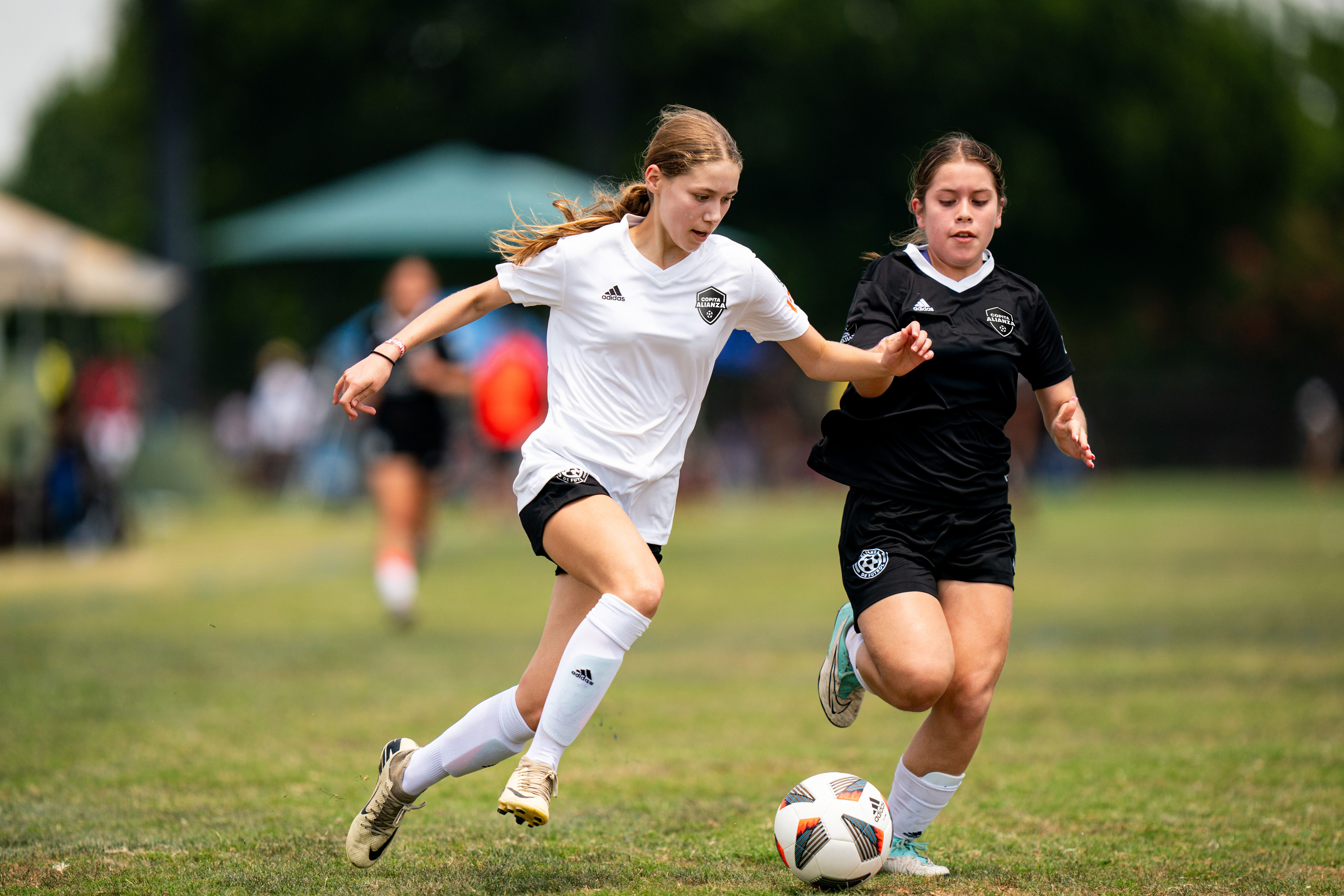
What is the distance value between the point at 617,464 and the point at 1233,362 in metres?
36.4

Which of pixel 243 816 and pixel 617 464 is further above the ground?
pixel 617 464

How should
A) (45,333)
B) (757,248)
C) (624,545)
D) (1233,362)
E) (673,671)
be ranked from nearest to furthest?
(624,545), (673,671), (757,248), (45,333), (1233,362)

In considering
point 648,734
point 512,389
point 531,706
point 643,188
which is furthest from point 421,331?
point 512,389

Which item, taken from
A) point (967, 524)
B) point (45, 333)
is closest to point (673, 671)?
point (967, 524)

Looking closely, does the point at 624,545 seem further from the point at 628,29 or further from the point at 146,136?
the point at 146,136

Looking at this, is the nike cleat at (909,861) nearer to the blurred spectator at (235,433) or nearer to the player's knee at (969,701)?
the player's knee at (969,701)

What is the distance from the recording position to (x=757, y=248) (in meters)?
19.1

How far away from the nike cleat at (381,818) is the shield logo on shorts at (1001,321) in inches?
82.6

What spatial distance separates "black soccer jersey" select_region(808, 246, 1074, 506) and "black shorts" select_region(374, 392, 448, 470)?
5744mm

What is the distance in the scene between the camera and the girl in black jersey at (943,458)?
410 cm

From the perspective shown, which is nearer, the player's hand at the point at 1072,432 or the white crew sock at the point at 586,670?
the white crew sock at the point at 586,670

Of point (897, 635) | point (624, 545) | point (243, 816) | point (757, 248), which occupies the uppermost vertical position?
point (757, 248)

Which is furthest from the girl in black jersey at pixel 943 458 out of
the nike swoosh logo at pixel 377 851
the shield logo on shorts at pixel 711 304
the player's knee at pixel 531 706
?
the nike swoosh logo at pixel 377 851

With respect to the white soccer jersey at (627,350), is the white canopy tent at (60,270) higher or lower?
higher
